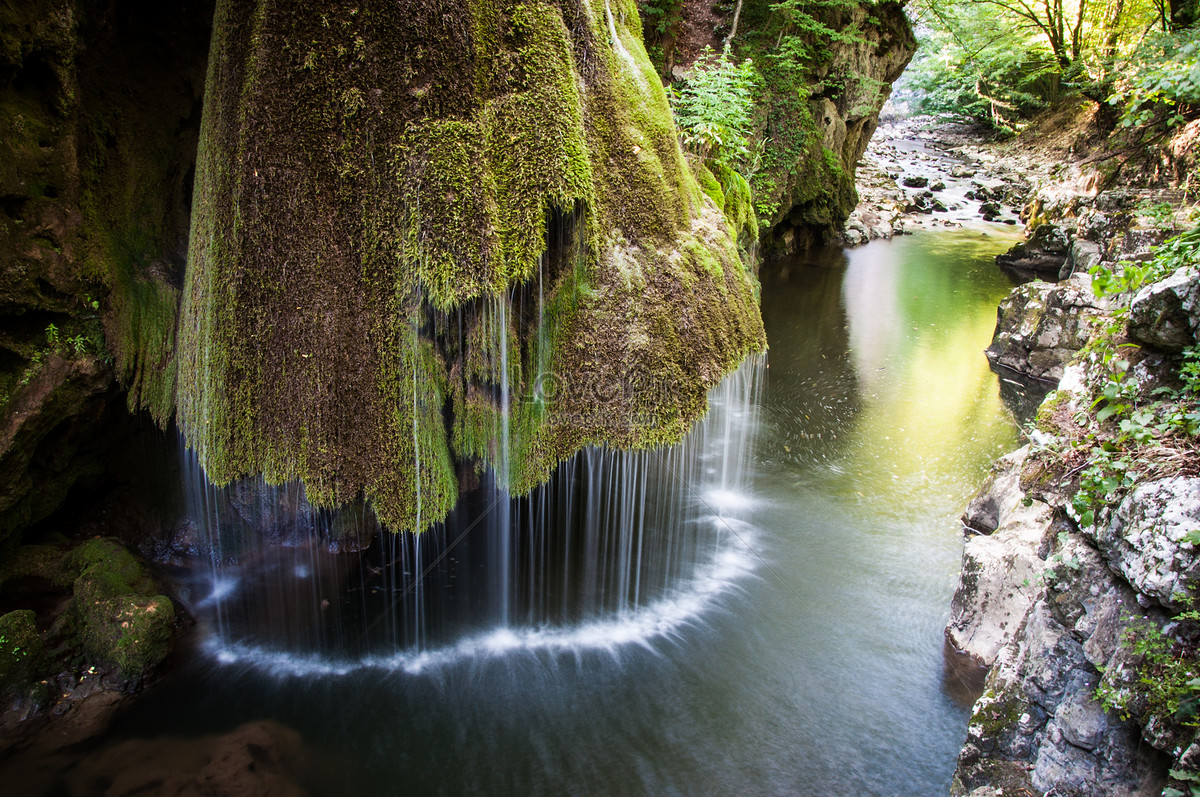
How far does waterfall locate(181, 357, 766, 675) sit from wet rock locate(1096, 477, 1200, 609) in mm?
3236

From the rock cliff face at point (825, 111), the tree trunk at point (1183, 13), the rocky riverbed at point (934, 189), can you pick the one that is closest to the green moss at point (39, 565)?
the rock cliff face at point (825, 111)

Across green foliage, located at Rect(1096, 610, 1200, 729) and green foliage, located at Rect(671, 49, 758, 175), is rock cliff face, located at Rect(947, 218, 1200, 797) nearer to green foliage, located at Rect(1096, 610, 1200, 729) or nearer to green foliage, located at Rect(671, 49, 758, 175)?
green foliage, located at Rect(1096, 610, 1200, 729)

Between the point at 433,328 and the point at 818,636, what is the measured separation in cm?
474

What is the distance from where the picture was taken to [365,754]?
4.97 meters

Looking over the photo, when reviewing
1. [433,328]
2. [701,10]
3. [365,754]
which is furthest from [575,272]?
[701,10]

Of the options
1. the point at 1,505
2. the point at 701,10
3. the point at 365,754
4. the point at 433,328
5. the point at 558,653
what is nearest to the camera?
the point at 433,328

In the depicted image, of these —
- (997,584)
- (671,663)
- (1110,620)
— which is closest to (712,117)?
(997,584)

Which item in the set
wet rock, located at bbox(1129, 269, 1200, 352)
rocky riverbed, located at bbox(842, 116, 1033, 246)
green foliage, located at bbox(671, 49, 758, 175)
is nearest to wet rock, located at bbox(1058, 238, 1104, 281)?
rocky riverbed, located at bbox(842, 116, 1033, 246)

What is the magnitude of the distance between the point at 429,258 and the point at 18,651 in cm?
471

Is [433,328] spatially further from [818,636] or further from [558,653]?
[818,636]

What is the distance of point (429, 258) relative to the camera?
433 cm

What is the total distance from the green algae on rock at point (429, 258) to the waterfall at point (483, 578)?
1212 mm

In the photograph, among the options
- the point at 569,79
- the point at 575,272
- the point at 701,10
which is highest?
the point at 701,10

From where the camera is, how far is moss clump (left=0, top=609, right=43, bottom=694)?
498cm
